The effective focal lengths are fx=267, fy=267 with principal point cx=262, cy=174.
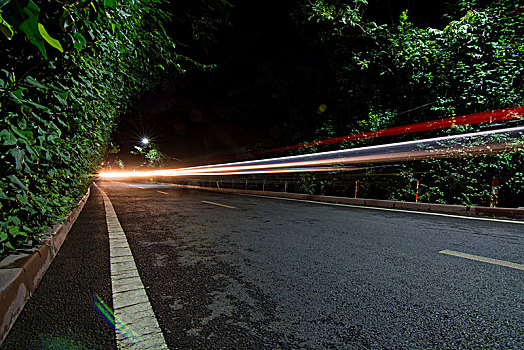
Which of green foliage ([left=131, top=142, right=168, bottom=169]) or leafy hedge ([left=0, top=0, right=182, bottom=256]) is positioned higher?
green foliage ([left=131, top=142, right=168, bottom=169])

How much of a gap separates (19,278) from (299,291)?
2218 mm

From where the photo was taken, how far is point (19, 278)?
2055 mm

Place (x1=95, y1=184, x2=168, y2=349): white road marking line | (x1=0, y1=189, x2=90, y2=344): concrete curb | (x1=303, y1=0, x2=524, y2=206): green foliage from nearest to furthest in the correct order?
1. (x1=95, y1=184, x2=168, y2=349): white road marking line
2. (x1=0, y1=189, x2=90, y2=344): concrete curb
3. (x1=303, y1=0, x2=524, y2=206): green foliage

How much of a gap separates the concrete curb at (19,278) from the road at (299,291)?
0.24ft

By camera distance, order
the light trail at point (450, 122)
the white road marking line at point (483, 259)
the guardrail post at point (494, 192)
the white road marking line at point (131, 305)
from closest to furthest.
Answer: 1. the white road marking line at point (131, 305)
2. the white road marking line at point (483, 259)
3. the guardrail post at point (494, 192)
4. the light trail at point (450, 122)

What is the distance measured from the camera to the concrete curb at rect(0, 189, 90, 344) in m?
1.77

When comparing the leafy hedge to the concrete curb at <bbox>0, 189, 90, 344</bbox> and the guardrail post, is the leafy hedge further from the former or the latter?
the guardrail post

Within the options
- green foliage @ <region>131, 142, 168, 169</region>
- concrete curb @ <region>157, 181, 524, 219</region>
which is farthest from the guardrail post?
green foliage @ <region>131, 142, 168, 169</region>

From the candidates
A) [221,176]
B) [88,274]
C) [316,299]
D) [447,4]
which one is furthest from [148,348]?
[221,176]

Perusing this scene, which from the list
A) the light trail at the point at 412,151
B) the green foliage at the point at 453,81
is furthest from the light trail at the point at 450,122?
the light trail at the point at 412,151

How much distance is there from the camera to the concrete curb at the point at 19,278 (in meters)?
1.77

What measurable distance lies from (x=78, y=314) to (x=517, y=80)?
11140 millimetres

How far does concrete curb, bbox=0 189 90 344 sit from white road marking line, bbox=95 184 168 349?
61 centimetres

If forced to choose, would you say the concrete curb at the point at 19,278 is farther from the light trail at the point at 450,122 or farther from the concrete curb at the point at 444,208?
the light trail at the point at 450,122
